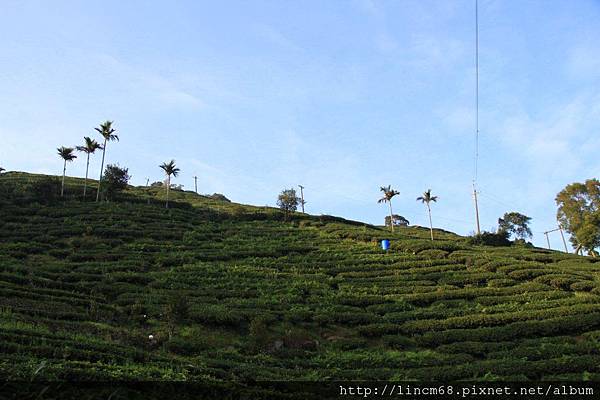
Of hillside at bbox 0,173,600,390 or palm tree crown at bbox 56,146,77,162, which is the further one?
palm tree crown at bbox 56,146,77,162

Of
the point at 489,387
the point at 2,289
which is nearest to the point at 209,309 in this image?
the point at 2,289

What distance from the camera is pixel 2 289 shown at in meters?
30.9

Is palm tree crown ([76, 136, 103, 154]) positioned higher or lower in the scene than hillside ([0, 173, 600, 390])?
higher

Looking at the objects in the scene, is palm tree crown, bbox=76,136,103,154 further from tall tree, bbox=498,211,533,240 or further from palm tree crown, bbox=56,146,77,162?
tall tree, bbox=498,211,533,240

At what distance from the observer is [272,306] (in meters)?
33.8

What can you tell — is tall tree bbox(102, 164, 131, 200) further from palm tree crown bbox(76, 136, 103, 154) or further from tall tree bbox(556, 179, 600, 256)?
tall tree bbox(556, 179, 600, 256)

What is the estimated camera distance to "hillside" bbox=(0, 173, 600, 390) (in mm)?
22109

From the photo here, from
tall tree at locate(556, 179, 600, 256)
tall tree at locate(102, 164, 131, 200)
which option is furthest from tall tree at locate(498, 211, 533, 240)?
tall tree at locate(102, 164, 131, 200)

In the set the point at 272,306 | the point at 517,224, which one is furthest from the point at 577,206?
the point at 272,306

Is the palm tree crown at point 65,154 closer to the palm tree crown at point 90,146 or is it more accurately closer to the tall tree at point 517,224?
the palm tree crown at point 90,146

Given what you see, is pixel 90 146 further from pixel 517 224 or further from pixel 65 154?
pixel 517 224

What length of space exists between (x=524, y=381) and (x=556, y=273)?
22657 mm

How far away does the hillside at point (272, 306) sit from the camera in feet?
72.5

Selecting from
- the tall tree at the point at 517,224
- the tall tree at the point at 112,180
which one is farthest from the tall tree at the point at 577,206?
the tall tree at the point at 112,180
